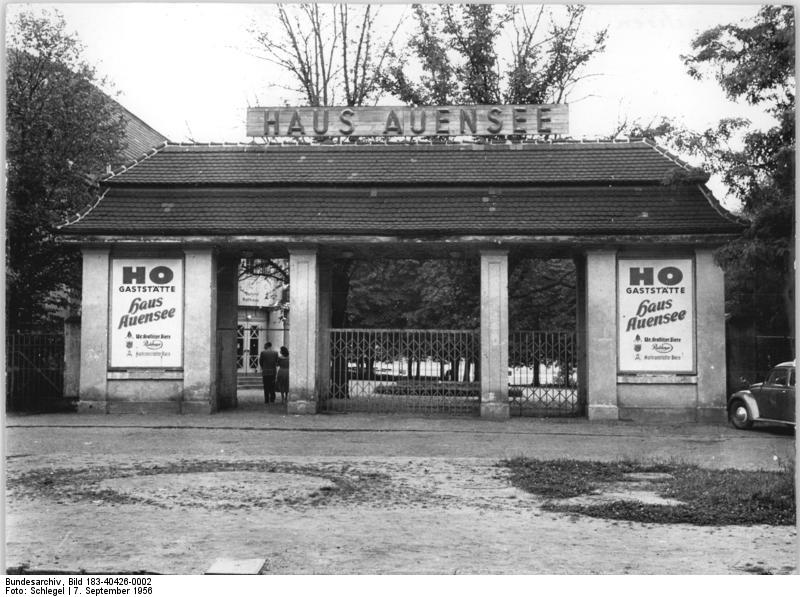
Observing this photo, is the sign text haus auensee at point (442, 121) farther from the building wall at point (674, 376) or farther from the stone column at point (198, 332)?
the building wall at point (674, 376)

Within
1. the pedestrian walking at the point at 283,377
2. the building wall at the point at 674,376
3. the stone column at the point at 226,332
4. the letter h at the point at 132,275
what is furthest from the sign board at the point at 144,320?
the building wall at the point at 674,376

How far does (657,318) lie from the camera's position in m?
18.5

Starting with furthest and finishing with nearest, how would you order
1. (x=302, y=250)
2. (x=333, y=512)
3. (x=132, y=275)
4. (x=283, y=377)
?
(x=283, y=377) → (x=302, y=250) → (x=132, y=275) → (x=333, y=512)

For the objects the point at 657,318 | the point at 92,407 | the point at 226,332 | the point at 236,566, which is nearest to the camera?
the point at 236,566

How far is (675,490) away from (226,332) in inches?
554

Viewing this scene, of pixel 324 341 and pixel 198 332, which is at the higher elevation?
pixel 198 332

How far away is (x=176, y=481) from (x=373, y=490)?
249 cm

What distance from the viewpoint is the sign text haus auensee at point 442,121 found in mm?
22266

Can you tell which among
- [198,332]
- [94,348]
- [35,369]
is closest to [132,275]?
[94,348]

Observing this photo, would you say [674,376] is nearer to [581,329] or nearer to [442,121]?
[581,329]

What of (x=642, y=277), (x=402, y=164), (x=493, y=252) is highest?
(x=402, y=164)

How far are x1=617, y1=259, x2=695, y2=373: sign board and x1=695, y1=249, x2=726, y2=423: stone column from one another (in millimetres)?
172

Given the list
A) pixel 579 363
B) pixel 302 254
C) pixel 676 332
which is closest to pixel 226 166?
pixel 302 254

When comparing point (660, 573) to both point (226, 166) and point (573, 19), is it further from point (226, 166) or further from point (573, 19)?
point (573, 19)
